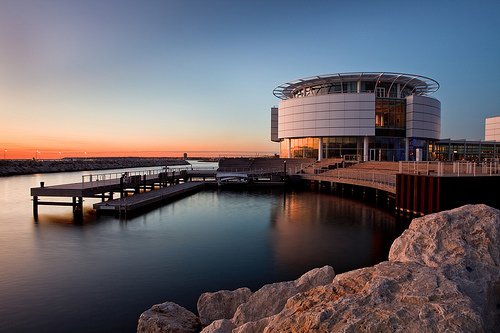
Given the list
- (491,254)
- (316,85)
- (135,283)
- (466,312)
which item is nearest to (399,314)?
(466,312)

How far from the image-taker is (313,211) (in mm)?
30531

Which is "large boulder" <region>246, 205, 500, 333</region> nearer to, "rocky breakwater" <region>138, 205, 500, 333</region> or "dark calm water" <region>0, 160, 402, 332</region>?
"rocky breakwater" <region>138, 205, 500, 333</region>

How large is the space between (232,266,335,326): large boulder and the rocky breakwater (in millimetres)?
20

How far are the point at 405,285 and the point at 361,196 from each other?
→ 37.1 m

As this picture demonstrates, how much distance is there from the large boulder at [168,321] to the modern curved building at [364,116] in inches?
2189

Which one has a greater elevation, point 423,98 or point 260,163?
point 423,98

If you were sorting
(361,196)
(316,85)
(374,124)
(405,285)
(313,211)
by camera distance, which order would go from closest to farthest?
(405,285)
(313,211)
(361,196)
(374,124)
(316,85)

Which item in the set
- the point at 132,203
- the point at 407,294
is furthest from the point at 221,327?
the point at 132,203

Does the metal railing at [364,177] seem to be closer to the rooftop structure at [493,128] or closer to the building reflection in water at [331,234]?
the building reflection in water at [331,234]

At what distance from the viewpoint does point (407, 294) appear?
473 centimetres

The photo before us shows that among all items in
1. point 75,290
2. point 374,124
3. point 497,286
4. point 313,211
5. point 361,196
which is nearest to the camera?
point 497,286

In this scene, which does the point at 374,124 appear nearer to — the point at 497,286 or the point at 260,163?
the point at 260,163

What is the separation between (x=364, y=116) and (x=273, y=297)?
5668 cm

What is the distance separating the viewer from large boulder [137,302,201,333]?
7746 mm
